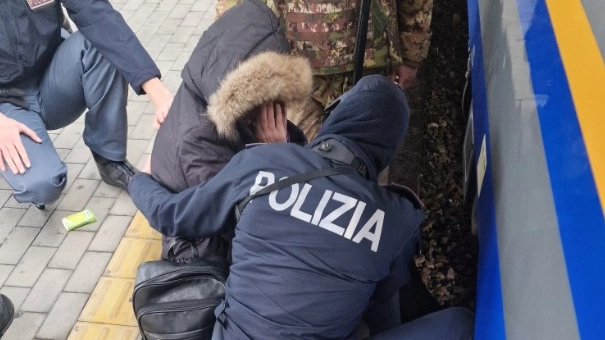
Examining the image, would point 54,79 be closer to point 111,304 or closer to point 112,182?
point 112,182

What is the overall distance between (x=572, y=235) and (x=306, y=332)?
79 centimetres

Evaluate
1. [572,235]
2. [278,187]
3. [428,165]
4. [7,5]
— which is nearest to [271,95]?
[278,187]

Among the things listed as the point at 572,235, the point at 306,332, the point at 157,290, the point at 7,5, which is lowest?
the point at 157,290

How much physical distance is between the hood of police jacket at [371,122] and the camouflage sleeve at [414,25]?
767 millimetres

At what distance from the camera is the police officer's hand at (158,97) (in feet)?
8.61

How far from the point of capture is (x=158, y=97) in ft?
8.93

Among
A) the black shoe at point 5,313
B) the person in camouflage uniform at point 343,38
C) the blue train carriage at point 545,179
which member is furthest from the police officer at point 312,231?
the black shoe at point 5,313

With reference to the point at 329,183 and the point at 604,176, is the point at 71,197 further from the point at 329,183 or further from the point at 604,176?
the point at 604,176

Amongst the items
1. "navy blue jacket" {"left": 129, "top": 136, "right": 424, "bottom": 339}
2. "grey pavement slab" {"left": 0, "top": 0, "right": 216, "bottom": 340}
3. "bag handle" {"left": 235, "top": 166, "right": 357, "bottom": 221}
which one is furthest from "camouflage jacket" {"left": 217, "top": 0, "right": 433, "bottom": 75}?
"grey pavement slab" {"left": 0, "top": 0, "right": 216, "bottom": 340}

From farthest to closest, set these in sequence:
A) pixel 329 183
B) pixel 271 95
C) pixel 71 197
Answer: pixel 71 197 → pixel 271 95 → pixel 329 183

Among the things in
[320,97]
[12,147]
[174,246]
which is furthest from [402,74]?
[12,147]

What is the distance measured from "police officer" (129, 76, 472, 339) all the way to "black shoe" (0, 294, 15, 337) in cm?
116

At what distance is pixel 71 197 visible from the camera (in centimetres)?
327

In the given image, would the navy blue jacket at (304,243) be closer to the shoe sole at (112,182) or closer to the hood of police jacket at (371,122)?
the hood of police jacket at (371,122)
